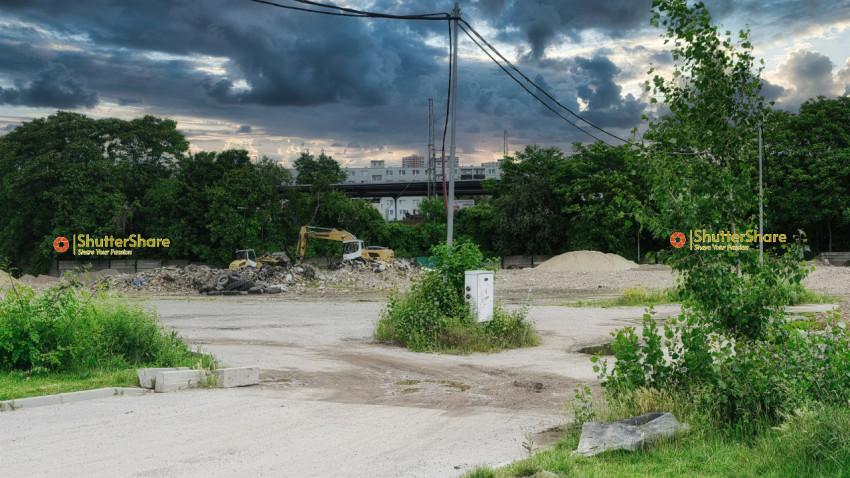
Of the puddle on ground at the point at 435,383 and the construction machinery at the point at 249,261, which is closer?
the puddle on ground at the point at 435,383

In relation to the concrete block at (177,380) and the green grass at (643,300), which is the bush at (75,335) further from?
the green grass at (643,300)

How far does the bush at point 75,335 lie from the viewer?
11.3m

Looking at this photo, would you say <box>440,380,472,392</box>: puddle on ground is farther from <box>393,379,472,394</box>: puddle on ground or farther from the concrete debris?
the concrete debris

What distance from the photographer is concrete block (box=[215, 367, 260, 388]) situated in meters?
11.3

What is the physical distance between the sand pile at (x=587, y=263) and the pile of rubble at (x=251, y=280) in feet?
41.1

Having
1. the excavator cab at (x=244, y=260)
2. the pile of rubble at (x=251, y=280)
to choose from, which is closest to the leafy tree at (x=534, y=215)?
the pile of rubble at (x=251, y=280)

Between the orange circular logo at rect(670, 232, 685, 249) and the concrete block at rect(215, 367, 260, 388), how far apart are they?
7.45 m

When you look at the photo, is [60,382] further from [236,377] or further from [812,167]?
[812,167]

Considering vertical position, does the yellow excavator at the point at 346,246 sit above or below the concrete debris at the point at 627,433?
above

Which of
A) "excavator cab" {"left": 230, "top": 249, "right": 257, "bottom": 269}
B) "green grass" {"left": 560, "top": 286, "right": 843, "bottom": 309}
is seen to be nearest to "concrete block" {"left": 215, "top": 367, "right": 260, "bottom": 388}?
"green grass" {"left": 560, "top": 286, "right": 843, "bottom": 309}

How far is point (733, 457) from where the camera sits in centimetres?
629

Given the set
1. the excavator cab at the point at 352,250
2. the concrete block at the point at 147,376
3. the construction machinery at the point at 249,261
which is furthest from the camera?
the excavator cab at the point at 352,250

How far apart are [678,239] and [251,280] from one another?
112ft

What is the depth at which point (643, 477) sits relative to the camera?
5.84 meters
